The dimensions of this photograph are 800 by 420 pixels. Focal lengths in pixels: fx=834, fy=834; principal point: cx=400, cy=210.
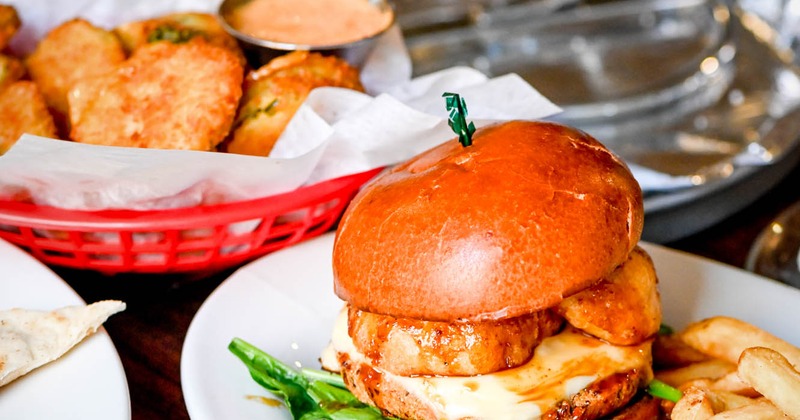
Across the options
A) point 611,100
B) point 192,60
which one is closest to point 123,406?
point 192,60

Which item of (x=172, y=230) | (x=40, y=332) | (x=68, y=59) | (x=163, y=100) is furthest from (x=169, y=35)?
(x=40, y=332)

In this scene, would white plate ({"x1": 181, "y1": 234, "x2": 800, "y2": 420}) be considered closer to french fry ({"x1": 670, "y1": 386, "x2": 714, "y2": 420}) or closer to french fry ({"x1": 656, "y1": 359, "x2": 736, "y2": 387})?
french fry ({"x1": 656, "y1": 359, "x2": 736, "y2": 387})

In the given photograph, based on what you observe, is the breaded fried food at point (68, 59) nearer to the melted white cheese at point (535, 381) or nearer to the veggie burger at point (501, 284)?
the veggie burger at point (501, 284)

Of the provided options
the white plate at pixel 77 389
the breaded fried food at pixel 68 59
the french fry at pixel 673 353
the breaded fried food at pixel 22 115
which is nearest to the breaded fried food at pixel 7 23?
the breaded fried food at pixel 68 59

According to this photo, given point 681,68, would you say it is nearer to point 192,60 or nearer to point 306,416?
point 192,60

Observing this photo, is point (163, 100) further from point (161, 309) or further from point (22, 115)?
point (161, 309)
